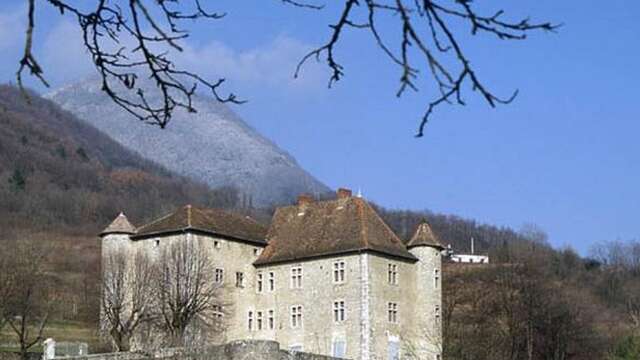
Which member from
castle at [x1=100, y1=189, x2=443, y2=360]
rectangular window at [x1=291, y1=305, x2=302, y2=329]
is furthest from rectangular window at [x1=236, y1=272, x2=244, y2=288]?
rectangular window at [x1=291, y1=305, x2=302, y2=329]

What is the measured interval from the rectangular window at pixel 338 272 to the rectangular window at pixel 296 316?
2.16m

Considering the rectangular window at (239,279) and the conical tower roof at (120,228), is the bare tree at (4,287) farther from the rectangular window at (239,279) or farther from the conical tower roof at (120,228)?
the rectangular window at (239,279)

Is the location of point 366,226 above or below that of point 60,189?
below

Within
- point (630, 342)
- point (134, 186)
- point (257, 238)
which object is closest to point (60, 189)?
point (134, 186)

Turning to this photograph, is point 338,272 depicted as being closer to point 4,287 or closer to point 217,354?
point 4,287

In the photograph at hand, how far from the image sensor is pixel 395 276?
187ft

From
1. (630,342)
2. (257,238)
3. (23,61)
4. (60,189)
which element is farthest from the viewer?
(60,189)

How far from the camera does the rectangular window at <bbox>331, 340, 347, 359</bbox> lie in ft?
178

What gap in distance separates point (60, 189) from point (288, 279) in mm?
108560

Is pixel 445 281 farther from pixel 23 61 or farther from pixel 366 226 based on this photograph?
pixel 23 61

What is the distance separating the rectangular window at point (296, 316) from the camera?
5650cm

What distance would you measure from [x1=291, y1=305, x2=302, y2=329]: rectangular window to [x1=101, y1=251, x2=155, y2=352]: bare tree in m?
6.21

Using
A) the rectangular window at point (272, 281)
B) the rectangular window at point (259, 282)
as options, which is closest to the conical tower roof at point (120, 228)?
the rectangular window at point (259, 282)

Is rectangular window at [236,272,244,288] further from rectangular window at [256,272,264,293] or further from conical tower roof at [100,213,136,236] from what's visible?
conical tower roof at [100,213,136,236]
